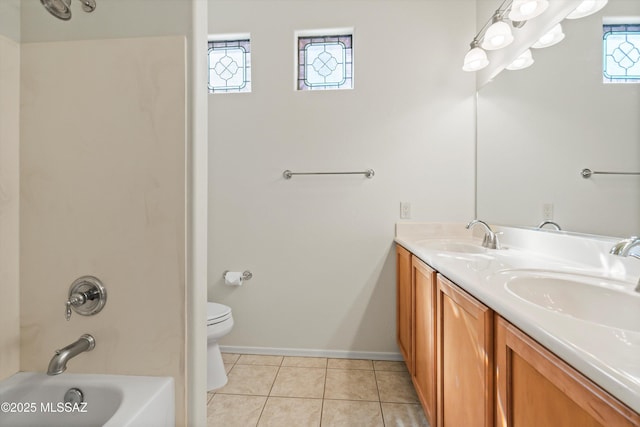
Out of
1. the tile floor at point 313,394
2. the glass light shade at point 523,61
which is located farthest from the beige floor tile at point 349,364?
the glass light shade at point 523,61

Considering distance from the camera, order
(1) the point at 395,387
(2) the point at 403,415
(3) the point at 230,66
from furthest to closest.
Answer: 1. (3) the point at 230,66
2. (1) the point at 395,387
3. (2) the point at 403,415

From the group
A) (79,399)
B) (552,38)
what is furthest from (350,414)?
(552,38)

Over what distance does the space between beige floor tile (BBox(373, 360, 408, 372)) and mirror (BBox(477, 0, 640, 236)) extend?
1.14m

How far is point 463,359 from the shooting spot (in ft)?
2.95

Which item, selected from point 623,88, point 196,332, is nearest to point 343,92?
point 623,88

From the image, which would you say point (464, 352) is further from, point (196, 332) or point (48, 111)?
point (48, 111)

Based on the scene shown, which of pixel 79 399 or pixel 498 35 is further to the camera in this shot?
pixel 498 35

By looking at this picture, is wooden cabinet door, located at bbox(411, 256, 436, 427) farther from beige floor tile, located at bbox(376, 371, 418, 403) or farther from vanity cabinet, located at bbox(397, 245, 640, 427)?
beige floor tile, located at bbox(376, 371, 418, 403)

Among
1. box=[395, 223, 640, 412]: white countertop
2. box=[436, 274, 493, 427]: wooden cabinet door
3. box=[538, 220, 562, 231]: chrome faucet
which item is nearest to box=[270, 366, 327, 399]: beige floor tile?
box=[436, 274, 493, 427]: wooden cabinet door

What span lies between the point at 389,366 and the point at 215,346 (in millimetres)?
1150

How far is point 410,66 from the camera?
1998mm

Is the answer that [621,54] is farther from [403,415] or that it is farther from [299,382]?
[299,382]

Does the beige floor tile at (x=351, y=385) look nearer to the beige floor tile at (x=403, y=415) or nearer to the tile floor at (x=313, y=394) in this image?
the tile floor at (x=313, y=394)

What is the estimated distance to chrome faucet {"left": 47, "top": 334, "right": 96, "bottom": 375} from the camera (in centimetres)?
64
